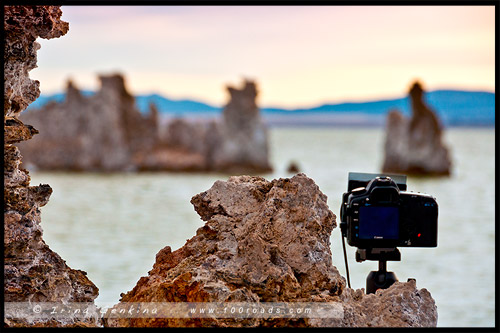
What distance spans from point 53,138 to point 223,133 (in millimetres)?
→ 15768

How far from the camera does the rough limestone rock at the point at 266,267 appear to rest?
180 inches

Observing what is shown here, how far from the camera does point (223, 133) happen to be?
7631 centimetres

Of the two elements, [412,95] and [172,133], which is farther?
[172,133]

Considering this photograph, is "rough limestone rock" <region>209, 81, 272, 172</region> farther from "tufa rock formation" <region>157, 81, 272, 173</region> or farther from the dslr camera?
the dslr camera

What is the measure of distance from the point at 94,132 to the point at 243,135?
12983mm

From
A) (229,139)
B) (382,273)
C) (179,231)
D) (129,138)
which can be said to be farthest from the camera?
(129,138)

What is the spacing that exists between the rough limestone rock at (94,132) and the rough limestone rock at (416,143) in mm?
19684

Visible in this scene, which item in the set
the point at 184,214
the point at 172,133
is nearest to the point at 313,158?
the point at 172,133

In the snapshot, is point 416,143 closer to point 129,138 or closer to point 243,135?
point 243,135

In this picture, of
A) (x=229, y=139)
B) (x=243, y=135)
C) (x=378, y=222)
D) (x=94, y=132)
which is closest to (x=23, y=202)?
(x=378, y=222)

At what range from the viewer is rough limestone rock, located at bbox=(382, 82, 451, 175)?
231 feet

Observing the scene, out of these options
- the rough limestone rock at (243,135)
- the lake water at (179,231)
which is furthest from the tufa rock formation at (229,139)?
the lake water at (179,231)

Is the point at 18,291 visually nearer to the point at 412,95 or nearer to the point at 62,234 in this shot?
the point at 62,234

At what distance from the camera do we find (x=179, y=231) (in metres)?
38.7
